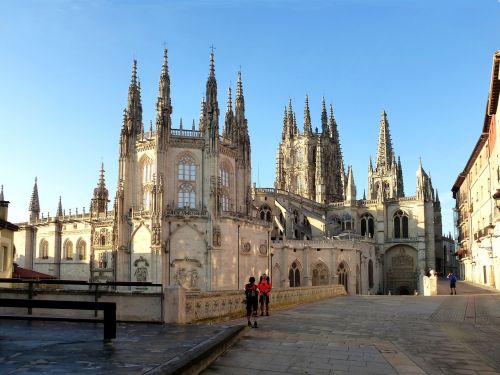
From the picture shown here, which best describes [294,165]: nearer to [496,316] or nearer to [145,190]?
[145,190]

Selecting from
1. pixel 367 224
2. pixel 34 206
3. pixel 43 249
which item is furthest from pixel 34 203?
pixel 367 224

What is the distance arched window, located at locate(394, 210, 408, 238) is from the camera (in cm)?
7725

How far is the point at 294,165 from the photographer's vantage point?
93.0 metres

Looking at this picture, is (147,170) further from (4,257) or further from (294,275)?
(294,275)

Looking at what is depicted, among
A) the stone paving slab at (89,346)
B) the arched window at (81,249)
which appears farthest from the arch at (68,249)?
the stone paving slab at (89,346)

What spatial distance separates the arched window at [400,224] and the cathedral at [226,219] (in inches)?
5.8

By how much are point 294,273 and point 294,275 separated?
24 centimetres

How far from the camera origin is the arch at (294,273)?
62381mm

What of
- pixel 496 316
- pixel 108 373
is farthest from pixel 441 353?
pixel 496 316

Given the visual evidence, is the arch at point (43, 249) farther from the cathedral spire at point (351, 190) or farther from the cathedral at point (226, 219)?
the cathedral spire at point (351, 190)

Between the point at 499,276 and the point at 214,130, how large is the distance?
27.1 meters

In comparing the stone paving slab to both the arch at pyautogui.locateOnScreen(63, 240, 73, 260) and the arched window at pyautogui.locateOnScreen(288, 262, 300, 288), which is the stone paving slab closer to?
the arched window at pyautogui.locateOnScreen(288, 262, 300, 288)

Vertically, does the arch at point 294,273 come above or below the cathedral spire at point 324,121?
below

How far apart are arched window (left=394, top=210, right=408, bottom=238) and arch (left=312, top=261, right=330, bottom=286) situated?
62.9 ft
